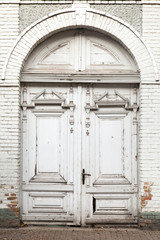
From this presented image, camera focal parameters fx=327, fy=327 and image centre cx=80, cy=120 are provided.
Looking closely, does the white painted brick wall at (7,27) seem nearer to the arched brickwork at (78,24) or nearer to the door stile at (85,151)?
the arched brickwork at (78,24)

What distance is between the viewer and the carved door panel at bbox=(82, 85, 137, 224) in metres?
6.10

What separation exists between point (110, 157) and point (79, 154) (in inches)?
23.0

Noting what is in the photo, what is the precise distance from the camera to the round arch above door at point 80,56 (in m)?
6.17

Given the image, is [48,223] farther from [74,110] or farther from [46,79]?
[46,79]

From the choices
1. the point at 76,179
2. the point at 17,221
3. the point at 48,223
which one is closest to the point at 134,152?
the point at 76,179

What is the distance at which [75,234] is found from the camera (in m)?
5.67

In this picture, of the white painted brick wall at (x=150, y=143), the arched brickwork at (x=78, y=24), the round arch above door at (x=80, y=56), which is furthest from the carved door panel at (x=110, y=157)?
the arched brickwork at (x=78, y=24)

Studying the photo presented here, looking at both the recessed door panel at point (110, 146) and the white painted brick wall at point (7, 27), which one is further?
the recessed door panel at point (110, 146)

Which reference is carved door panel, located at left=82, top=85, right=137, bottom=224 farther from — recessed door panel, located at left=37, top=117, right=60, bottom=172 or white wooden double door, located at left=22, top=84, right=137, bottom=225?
recessed door panel, located at left=37, top=117, right=60, bottom=172

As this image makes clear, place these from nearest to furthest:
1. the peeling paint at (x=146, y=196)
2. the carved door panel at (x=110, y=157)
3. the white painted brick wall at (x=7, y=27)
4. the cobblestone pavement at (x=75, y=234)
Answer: the cobblestone pavement at (x=75, y=234)
the peeling paint at (x=146, y=196)
the white painted brick wall at (x=7, y=27)
the carved door panel at (x=110, y=157)

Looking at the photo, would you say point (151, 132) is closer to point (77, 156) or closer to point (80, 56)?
point (77, 156)

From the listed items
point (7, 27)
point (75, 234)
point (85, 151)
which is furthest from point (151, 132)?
point (7, 27)

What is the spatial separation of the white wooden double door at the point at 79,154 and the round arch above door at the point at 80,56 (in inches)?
11.9

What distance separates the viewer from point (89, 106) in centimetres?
613
